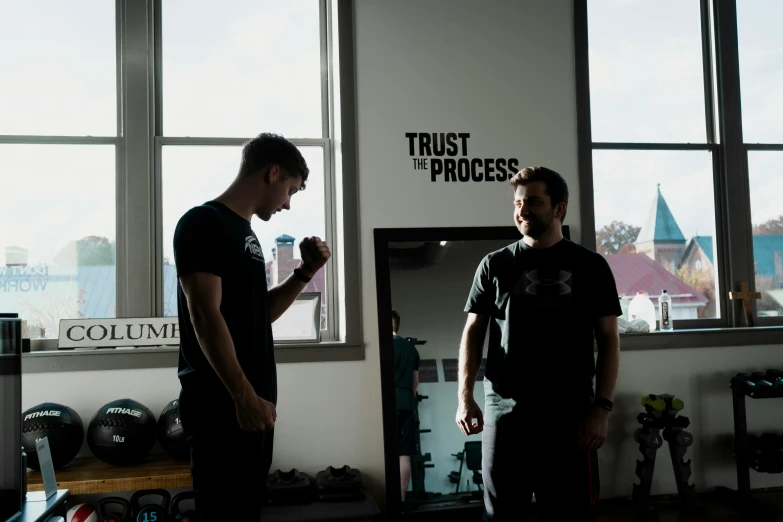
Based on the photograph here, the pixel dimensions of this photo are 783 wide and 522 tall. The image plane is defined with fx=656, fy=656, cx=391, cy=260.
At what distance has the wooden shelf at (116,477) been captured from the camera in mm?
2846

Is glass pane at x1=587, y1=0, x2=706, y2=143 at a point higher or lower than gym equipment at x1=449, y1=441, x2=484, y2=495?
higher

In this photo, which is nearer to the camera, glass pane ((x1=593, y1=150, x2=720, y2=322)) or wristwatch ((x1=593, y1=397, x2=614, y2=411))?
wristwatch ((x1=593, y1=397, x2=614, y2=411))

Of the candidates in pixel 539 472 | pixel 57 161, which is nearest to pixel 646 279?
pixel 539 472

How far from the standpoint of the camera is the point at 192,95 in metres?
3.75

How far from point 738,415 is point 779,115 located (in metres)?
2.04

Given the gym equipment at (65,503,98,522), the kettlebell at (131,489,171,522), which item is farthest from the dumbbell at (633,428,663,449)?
the gym equipment at (65,503,98,522)

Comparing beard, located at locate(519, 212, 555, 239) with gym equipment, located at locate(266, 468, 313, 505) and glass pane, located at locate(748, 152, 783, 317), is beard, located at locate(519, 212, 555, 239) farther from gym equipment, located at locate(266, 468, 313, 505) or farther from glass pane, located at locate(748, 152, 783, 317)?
glass pane, located at locate(748, 152, 783, 317)

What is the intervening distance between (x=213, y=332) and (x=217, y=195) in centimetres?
228

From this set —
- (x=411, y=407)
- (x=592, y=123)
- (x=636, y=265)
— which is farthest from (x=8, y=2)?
(x=636, y=265)

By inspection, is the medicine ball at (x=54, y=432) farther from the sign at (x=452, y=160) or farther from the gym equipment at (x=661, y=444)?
the gym equipment at (x=661, y=444)

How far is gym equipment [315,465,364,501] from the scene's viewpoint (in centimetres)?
321

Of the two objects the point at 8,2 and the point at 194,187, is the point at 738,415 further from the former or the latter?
the point at 8,2

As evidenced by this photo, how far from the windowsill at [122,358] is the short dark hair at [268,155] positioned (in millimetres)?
1826

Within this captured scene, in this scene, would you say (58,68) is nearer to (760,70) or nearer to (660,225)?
(660,225)
